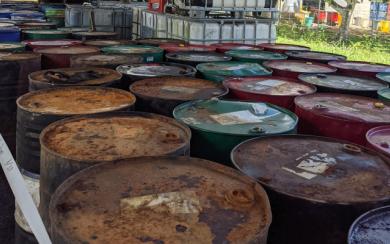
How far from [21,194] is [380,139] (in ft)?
7.03

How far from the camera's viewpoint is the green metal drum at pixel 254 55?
16.7 feet

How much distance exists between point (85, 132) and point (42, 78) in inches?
56.3

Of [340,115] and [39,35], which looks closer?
[340,115]

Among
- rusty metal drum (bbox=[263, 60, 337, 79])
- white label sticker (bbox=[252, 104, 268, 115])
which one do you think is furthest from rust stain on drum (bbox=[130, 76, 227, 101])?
rusty metal drum (bbox=[263, 60, 337, 79])

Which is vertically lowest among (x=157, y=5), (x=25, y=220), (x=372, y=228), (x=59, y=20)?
(x=25, y=220)

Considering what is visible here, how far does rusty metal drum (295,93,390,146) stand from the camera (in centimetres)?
296

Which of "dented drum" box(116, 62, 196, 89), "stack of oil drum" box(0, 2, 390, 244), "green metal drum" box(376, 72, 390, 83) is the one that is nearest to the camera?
"stack of oil drum" box(0, 2, 390, 244)

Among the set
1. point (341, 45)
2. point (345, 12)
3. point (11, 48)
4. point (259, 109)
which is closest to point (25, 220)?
point (259, 109)

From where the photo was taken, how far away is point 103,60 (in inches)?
191

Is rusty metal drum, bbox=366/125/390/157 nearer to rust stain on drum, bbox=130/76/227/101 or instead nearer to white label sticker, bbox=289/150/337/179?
white label sticker, bbox=289/150/337/179

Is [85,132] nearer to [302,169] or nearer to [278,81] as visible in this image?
[302,169]

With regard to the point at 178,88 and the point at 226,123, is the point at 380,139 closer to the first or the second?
the point at 226,123

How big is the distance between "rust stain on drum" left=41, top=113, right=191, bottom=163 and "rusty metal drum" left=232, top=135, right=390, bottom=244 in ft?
1.41

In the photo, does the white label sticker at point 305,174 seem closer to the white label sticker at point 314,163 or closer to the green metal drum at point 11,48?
the white label sticker at point 314,163
